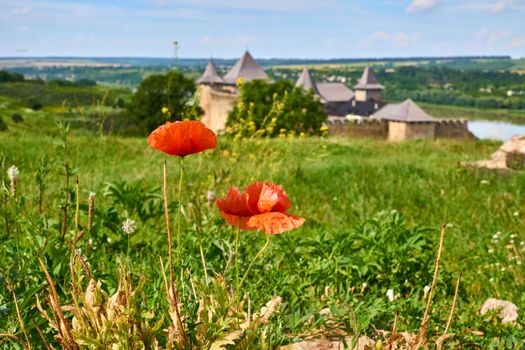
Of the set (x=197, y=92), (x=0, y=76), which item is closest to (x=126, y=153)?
(x=197, y=92)

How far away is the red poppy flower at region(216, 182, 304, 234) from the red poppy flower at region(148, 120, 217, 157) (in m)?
0.21

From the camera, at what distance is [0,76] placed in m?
115

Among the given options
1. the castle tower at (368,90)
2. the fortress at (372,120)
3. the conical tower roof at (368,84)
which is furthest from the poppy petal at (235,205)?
the conical tower roof at (368,84)

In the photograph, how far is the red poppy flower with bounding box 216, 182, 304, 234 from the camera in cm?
166

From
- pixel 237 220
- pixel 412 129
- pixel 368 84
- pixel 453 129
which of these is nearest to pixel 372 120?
pixel 412 129

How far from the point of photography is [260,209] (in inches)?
68.0

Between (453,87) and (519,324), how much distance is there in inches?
6529

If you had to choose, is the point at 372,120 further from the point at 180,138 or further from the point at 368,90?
the point at 180,138

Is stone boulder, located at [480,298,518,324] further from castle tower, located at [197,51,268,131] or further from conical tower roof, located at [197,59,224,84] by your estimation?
conical tower roof, located at [197,59,224,84]

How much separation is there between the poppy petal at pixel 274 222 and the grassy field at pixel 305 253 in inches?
6.0

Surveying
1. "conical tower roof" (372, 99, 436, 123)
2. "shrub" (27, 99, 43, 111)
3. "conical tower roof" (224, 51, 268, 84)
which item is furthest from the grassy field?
"shrub" (27, 99, 43, 111)

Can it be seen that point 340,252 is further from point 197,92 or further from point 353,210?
point 353,210

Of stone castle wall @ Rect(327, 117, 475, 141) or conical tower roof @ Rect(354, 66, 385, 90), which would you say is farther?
conical tower roof @ Rect(354, 66, 385, 90)

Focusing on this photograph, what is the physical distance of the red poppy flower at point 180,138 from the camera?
1573mm
